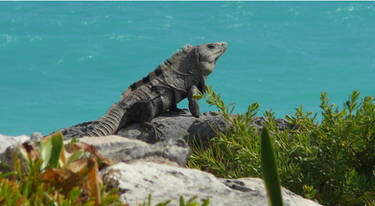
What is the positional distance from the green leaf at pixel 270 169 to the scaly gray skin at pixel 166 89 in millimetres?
6488

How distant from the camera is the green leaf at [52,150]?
3.07 metres

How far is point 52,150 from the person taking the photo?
3098 millimetres

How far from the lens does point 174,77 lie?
8.92 metres

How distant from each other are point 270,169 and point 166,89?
270 inches

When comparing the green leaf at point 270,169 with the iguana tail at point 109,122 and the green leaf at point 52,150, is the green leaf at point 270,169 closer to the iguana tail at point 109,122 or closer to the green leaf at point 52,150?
the green leaf at point 52,150

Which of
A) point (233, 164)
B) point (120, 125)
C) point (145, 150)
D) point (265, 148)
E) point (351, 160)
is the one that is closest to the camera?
point (265, 148)

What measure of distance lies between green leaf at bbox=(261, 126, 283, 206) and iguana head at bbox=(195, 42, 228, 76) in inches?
275

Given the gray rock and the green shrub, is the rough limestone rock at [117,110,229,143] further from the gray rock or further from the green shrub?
the gray rock

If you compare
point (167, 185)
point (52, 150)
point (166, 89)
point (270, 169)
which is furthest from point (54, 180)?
point (166, 89)

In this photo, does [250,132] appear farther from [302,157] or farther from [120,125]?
[120,125]

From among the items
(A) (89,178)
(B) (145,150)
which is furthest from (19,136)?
(A) (89,178)

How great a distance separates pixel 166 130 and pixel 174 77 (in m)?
1.07

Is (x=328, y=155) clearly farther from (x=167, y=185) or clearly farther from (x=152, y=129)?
(x=152, y=129)

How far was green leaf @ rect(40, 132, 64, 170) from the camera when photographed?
121 inches
